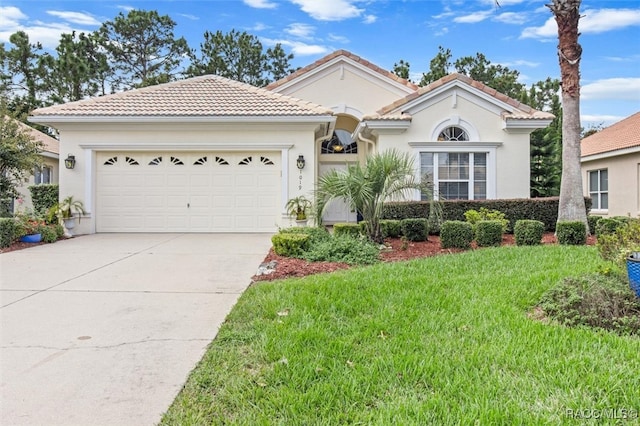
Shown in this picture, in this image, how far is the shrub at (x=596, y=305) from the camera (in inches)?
160

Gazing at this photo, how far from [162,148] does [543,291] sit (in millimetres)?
11141

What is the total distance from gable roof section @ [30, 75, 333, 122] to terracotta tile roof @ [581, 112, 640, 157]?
41.0 ft

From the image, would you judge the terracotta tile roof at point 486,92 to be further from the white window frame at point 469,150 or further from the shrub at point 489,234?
the shrub at point 489,234

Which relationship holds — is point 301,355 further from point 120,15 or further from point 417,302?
point 120,15

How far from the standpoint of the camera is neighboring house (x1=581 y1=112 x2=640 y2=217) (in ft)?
51.3

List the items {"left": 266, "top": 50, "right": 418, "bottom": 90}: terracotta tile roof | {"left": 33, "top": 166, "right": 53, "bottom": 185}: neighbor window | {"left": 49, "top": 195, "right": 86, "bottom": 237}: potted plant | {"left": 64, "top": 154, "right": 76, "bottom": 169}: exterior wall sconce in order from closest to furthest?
1. {"left": 49, "top": 195, "right": 86, "bottom": 237}: potted plant
2. {"left": 64, "top": 154, "right": 76, "bottom": 169}: exterior wall sconce
3. {"left": 266, "top": 50, "right": 418, "bottom": 90}: terracotta tile roof
4. {"left": 33, "top": 166, "right": 53, "bottom": 185}: neighbor window

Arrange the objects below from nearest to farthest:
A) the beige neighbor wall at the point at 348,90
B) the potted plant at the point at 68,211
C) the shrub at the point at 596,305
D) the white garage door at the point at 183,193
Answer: the shrub at the point at 596,305
the potted plant at the point at 68,211
the white garage door at the point at 183,193
the beige neighbor wall at the point at 348,90

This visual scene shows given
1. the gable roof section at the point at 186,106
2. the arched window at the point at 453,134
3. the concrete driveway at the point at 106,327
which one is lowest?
the concrete driveway at the point at 106,327

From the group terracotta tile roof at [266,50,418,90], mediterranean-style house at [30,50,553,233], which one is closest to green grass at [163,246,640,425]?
mediterranean-style house at [30,50,553,233]

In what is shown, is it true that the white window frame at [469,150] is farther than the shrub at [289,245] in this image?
Yes

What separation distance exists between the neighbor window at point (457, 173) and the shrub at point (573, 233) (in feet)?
16.5

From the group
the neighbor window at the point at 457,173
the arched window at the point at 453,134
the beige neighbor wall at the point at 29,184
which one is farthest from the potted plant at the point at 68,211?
the arched window at the point at 453,134

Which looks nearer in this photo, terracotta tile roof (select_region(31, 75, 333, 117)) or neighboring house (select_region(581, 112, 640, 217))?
terracotta tile roof (select_region(31, 75, 333, 117))

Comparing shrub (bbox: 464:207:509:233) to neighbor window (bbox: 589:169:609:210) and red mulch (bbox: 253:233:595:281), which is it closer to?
red mulch (bbox: 253:233:595:281)
